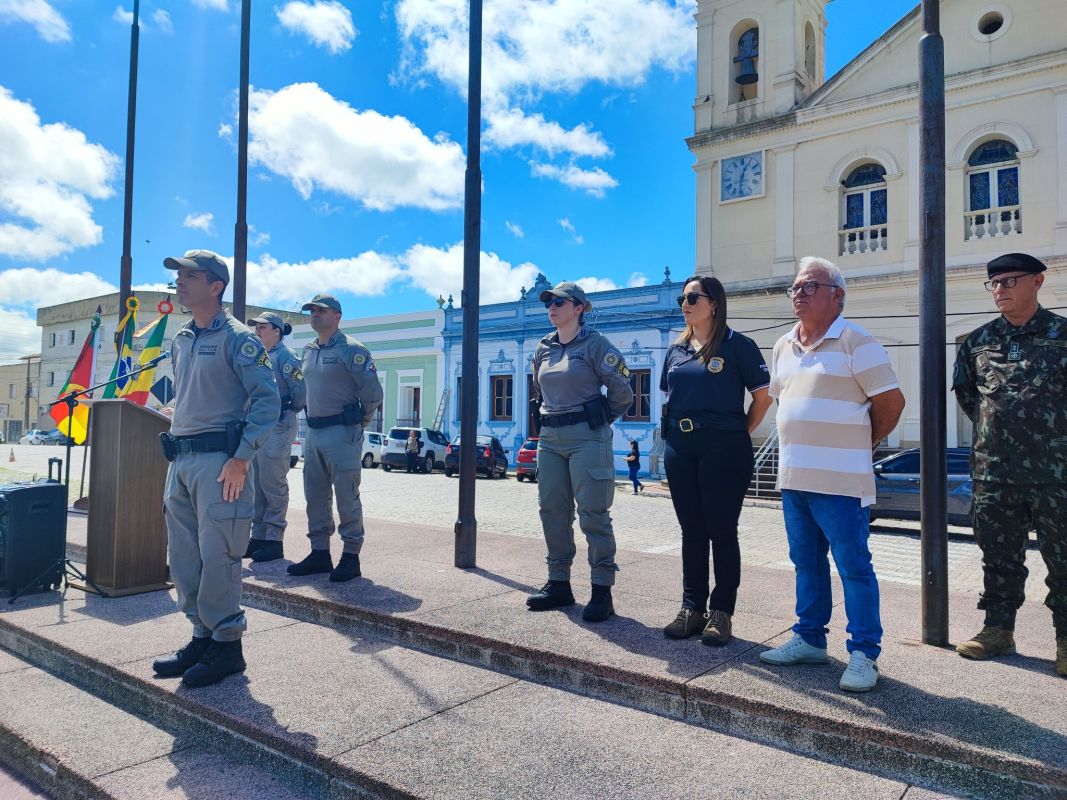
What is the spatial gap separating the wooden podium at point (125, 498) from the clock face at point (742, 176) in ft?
62.8

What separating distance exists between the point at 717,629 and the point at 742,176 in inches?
780

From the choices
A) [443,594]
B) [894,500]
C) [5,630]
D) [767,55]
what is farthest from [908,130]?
[5,630]

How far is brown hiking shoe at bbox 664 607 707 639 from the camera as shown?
146 inches

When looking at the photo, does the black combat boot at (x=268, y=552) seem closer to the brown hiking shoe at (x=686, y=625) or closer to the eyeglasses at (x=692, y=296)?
the brown hiking shoe at (x=686, y=625)

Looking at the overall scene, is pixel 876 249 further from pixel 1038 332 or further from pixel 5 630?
pixel 5 630

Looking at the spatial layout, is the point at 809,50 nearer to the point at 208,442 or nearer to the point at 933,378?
the point at 933,378

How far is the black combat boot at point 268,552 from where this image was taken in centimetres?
601

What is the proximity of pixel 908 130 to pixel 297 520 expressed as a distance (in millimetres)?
17793

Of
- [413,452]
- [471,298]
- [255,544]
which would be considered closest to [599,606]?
[471,298]

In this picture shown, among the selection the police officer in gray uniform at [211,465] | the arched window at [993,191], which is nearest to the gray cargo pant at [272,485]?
the police officer in gray uniform at [211,465]

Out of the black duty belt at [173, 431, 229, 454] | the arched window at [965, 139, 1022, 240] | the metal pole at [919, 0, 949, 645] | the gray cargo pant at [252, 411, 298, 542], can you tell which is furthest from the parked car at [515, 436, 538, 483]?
the black duty belt at [173, 431, 229, 454]

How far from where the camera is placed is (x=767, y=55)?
2114 centimetres

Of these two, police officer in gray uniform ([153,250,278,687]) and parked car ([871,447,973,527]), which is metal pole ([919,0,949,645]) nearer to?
police officer in gray uniform ([153,250,278,687])

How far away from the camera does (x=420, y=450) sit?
88.8 ft
